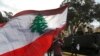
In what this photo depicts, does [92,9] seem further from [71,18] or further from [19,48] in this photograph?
[19,48]

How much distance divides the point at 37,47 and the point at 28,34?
51 centimetres

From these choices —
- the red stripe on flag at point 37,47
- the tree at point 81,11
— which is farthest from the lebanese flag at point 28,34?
the tree at point 81,11

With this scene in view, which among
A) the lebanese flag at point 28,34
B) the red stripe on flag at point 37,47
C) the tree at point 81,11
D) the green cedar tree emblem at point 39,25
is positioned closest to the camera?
the red stripe on flag at point 37,47

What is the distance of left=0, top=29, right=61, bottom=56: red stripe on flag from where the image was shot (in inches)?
315

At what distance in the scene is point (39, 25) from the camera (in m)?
8.40

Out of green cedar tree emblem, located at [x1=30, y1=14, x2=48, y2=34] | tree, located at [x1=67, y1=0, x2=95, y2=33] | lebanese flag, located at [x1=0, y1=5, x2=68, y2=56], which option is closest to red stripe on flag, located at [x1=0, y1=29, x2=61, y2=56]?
lebanese flag, located at [x1=0, y1=5, x2=68, y2=56]

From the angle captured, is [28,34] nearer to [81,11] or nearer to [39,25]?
[39,25]

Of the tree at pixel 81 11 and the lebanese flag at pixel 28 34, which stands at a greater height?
the lebanese flag at pixel 28 34

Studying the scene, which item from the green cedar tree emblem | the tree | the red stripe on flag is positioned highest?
the green cedar tree emblem

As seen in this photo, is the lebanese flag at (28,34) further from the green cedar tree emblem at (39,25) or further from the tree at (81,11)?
the tree at (81,11)

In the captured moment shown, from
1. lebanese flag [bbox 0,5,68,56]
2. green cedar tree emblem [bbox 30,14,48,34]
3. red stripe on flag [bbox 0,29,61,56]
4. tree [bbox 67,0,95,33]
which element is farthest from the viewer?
tree [bbox 67,0,95,33]

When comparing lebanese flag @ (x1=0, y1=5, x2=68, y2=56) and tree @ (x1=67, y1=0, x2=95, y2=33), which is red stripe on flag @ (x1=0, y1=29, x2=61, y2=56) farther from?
tree @ (x1=67, y1=0, x2=95, y2=33)

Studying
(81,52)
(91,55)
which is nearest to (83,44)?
(81,52)

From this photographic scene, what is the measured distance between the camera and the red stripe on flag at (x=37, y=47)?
800cm
